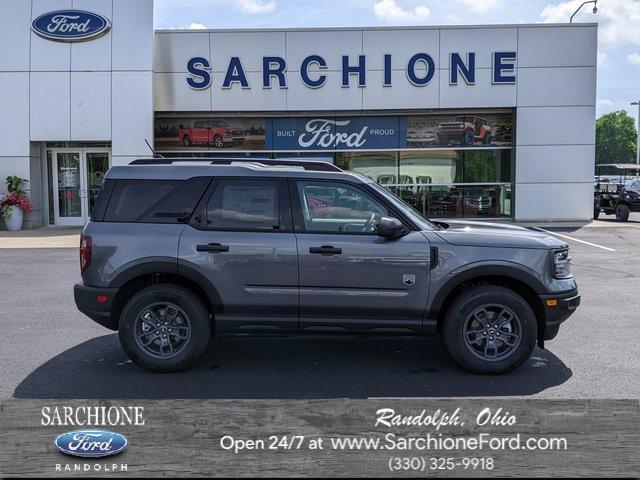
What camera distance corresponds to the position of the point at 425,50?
65.7 feet

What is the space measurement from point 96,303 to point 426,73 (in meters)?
16.2

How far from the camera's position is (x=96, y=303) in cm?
574

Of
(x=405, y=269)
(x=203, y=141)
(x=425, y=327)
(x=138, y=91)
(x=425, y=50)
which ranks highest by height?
(x=425, y=50)

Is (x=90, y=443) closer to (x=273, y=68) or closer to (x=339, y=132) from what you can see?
(x=273, y=68)

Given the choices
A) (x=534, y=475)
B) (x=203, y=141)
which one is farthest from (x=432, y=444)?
(x=203, y=141)

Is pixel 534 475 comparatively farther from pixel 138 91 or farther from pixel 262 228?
pixel 138 91

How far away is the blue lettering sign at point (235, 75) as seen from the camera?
20.1 m

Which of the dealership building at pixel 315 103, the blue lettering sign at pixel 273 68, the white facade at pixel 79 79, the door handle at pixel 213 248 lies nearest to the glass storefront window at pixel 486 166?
the dealership building at pixel 315 103

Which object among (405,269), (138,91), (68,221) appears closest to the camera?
(405,269)

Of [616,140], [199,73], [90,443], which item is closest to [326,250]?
[90,443]

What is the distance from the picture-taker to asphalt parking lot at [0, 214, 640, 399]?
207 inches

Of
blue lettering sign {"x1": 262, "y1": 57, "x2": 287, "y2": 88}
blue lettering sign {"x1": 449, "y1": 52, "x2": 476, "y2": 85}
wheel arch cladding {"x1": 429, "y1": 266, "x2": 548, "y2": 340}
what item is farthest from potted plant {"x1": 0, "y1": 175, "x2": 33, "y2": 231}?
wheel arch cladding {"x1": 429, "y1": 266, "x2": 548, "y2": 340}

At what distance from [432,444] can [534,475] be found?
1.36 feet

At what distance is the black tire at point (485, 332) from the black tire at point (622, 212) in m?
19.6
